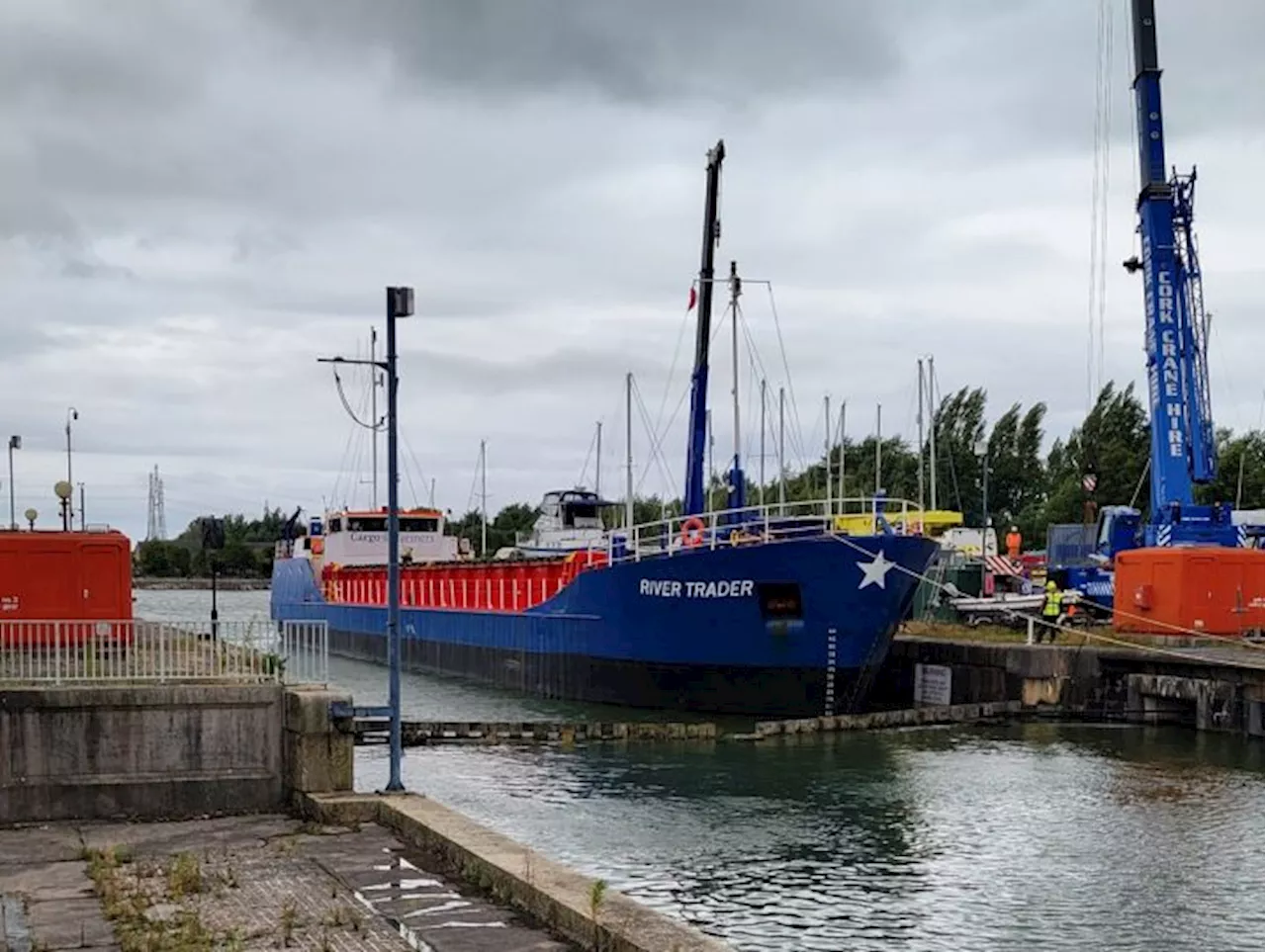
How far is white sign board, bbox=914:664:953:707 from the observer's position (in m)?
30.1

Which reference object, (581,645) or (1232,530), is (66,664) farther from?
(1232,530)

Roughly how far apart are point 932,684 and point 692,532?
6098 millimetres

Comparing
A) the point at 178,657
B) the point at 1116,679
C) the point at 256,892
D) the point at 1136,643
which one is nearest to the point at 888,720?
the point at 1116,679

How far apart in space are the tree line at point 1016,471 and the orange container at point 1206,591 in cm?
3068

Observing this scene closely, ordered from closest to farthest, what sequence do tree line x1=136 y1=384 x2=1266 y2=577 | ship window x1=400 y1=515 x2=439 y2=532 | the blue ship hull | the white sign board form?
the blue ship hull < the white sign board < ship window x1=400 y1=515 x2=439 y2=532 < tree line x1=136 y1=384 x2=1266 y2=577

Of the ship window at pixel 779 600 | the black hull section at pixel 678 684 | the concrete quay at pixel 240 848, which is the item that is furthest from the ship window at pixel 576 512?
the concrete quay at pixel 240 848

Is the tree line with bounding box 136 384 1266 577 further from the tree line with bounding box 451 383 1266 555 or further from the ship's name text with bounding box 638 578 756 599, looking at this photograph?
the ship's name text with bounding box 638 578 756 599

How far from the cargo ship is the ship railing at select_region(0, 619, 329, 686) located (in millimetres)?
10580

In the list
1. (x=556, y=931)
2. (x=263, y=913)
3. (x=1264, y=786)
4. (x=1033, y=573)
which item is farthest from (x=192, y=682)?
(x=1033, y=573)

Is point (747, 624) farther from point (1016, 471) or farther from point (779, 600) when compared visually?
point (1016, 471)

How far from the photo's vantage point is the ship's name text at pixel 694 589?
2700 centimetres

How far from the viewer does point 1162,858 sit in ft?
49.8

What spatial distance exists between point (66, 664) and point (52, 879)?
4.94m

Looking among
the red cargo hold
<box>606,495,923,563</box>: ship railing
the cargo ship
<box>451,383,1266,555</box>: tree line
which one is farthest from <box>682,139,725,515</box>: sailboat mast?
<box>451,383,1266,555</box>: tree line
